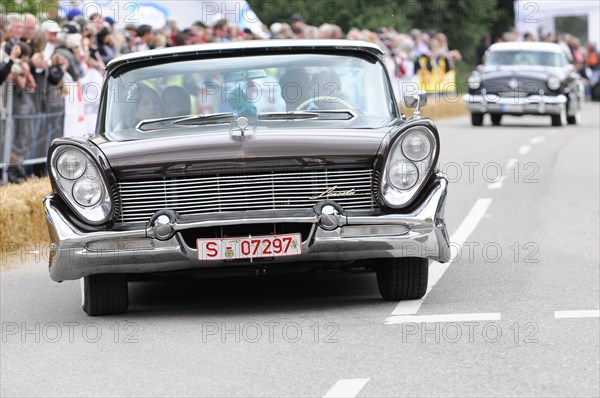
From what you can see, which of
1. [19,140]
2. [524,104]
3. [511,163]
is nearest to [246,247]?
[19,140]

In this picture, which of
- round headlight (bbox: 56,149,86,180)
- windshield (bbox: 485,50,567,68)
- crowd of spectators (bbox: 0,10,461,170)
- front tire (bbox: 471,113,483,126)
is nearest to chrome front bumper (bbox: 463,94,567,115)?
front tire (bbox: 471,113,483,126)

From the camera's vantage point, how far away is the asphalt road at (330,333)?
599 cm

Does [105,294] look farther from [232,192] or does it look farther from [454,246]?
[454,246]

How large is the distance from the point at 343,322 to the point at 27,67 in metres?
8.50

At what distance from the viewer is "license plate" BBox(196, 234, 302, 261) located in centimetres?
743

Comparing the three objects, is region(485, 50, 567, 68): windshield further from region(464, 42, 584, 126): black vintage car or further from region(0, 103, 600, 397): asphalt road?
region(0, 103, 600, 397): asphalt road

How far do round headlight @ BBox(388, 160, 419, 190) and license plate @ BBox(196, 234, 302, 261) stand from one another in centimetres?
67

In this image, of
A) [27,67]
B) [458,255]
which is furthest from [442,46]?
[458,255]

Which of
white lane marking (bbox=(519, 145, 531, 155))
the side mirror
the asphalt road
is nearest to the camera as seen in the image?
the asphalt road

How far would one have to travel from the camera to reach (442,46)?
38750 mm

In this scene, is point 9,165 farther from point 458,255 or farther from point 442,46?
point 442,46

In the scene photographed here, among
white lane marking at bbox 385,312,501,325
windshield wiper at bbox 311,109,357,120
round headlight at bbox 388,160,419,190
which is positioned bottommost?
white lane marking at bbox 385,312,501,325

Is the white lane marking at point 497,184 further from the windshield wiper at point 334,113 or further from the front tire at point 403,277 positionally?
the front tire at point 403,277

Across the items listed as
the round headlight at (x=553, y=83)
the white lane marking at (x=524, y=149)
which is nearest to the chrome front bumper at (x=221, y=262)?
the white lane marking at (x=524, y=149)
